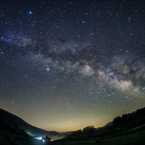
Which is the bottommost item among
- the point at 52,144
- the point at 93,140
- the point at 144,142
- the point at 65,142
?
the point at 52,144

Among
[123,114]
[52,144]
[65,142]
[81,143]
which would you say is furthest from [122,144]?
[123,114]

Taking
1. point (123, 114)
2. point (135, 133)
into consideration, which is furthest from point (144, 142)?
point (123, 114)

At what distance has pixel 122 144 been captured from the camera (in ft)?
34.7

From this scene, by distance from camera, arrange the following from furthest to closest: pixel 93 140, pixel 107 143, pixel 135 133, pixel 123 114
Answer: pixel 123 114 < pixel 93 140 < pixel 107 143 < pixel 135 133

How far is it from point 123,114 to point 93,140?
22357 millimetres

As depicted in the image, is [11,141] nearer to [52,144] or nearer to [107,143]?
[52,144]

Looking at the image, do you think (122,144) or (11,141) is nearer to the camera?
(122,144)

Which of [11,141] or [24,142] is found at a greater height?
[11,141]

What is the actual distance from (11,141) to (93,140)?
14747 millimetres

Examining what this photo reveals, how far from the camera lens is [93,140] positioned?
13.5 m

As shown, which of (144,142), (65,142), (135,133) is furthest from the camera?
(65,142)

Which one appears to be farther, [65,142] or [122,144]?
[65,142]

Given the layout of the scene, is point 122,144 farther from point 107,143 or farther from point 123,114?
point 123,114

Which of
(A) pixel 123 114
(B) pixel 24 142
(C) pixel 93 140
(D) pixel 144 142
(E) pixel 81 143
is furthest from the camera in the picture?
(A) pixel 123 114
